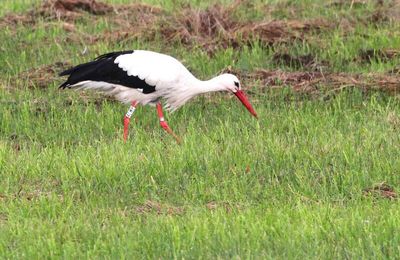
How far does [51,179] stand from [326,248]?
8.08 feet

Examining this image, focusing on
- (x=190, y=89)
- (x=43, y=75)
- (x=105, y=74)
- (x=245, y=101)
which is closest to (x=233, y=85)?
(x=245, y=101)

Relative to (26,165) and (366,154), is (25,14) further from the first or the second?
(366,154)

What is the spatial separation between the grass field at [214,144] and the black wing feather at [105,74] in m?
0.32

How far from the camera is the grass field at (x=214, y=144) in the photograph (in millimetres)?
6035

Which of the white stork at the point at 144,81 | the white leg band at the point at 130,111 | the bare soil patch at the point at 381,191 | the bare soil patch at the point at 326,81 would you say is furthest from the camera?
the bare soil patch at the point at 326,81

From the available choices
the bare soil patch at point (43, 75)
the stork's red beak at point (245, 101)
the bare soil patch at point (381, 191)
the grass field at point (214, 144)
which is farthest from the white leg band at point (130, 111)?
the bare soil patch at point (381, 191)

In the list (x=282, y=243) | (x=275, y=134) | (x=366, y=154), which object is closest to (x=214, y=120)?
(x=275, y=134)

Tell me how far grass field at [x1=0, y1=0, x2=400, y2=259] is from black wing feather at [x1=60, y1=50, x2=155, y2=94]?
1.06 ft

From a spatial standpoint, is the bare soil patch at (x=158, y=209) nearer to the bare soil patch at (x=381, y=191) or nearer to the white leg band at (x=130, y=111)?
the bare soil patch at (x=381, y=191)

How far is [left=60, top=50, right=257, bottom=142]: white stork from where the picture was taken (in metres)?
9.51

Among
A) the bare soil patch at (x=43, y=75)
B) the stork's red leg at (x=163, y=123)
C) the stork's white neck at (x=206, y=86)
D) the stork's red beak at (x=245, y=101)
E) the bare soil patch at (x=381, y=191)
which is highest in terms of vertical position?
the bare soil patch at (x=381, y=191)

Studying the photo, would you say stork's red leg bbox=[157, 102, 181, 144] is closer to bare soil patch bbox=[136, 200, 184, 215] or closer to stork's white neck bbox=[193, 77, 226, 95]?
stork's white neck bbox=[193, 77, 226, 95]

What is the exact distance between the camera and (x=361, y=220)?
6.12m

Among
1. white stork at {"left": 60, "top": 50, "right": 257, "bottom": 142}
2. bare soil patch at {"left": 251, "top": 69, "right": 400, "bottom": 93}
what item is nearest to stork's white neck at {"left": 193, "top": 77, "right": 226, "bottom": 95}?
white stork at {"left": 60, "top": 50, "right": 257, "bottom": 142}
